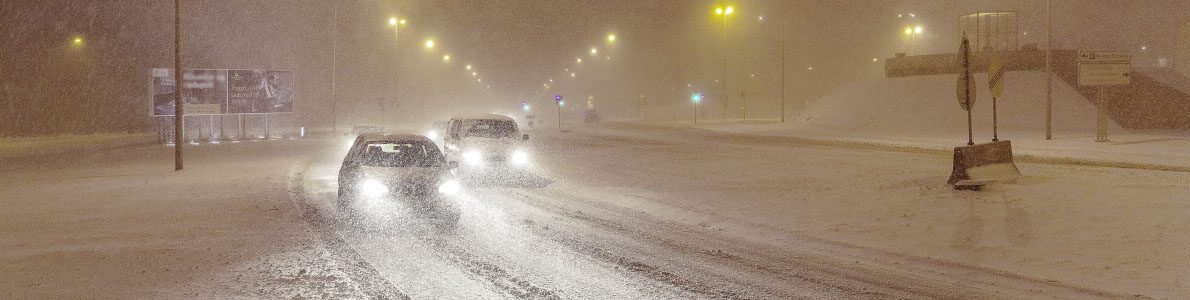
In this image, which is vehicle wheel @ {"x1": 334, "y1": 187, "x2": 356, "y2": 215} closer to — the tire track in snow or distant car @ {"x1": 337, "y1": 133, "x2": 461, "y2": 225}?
distant car @ {"x1": 337, "y1": 133, "x2": 461, "y2": 225}

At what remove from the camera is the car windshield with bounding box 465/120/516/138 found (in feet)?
71.3

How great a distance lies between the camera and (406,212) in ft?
43.6

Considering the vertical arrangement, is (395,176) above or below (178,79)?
below

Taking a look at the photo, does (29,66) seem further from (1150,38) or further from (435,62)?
(1150,38)

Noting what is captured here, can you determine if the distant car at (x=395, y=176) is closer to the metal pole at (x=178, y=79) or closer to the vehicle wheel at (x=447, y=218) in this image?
the vehicle wheel at (x=447, y=218)

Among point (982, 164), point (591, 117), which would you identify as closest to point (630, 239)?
point (982, 164)

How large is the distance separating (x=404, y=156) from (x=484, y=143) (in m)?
6.67

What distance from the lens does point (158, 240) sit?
36.1ft

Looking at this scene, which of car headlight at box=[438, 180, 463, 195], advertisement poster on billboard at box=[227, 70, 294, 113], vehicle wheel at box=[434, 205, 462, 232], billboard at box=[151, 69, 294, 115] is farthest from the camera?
advertisement poster on billboard at box=[227, 70, 294, 113]

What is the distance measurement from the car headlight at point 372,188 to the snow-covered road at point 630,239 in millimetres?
527

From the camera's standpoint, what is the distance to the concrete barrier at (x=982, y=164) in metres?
16.0

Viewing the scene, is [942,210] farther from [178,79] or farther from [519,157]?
[178,79]

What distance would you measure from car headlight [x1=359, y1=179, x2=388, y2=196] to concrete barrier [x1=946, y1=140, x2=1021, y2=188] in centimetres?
1018

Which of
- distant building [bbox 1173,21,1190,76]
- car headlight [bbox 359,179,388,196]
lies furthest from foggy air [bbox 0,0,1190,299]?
distant building [bbox 1173,21,1190,76]
